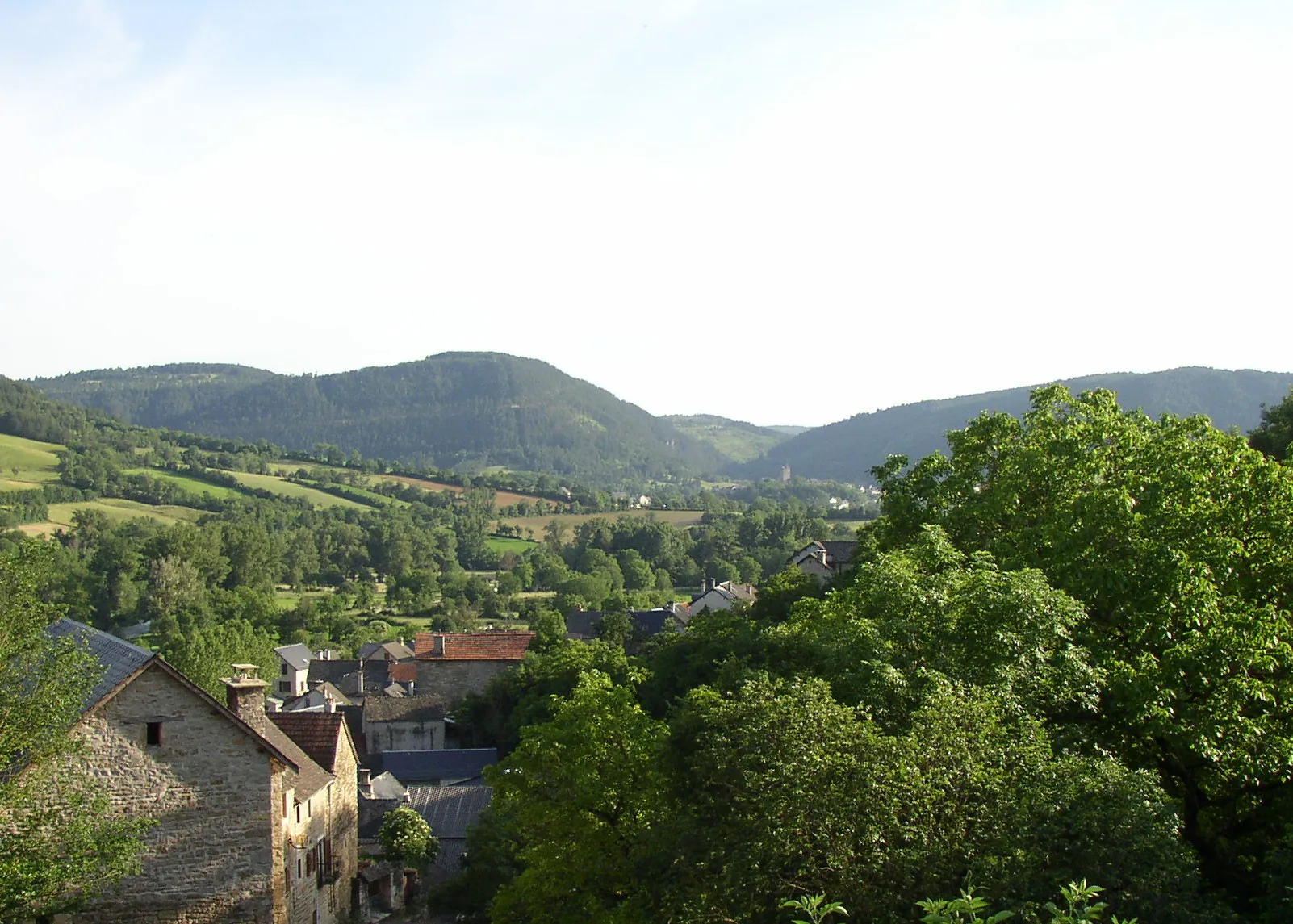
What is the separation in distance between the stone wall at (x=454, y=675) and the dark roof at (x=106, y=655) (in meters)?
48.9

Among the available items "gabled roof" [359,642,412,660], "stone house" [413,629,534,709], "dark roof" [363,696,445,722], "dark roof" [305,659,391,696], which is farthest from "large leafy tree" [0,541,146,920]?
"gabled roof" [359,642,412,660]

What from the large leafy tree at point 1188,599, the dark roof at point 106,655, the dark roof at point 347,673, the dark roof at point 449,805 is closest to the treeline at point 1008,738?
the large leafy tree at point 1188,599

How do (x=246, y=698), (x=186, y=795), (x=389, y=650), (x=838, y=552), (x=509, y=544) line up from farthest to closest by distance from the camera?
(x=509, y=544)
(x=389, y=650)
(x=838, y=552)
(x=246, y=698)
(x=186, y=795)

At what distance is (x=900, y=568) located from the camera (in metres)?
20.2

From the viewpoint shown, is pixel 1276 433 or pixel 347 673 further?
pixel 347 673

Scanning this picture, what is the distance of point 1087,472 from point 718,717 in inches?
420

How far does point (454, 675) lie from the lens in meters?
72.9

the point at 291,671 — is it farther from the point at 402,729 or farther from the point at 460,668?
the point at 402,729

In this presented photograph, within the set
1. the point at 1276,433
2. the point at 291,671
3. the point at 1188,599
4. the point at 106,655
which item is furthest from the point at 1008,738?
the point at 291,671

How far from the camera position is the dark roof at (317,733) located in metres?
25.4

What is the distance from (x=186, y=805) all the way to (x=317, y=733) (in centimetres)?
577

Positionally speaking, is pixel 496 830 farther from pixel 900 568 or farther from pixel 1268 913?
pixel 1268 913

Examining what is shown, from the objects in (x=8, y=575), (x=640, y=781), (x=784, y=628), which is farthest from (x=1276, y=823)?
(x=8, y=575)

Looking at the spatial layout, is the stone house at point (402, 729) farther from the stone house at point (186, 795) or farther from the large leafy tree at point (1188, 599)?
the large leafy tree at point (1188, 599)
